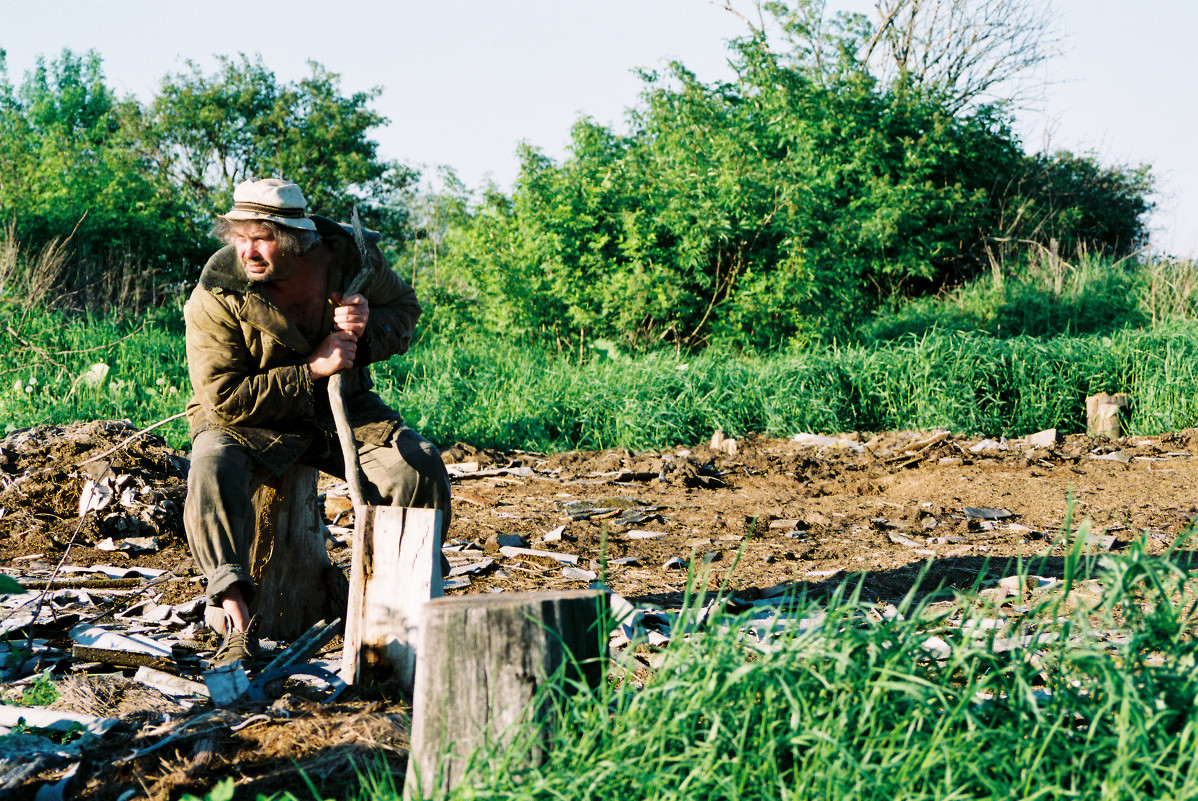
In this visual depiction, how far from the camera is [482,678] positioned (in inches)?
88.8

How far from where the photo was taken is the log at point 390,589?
3.21 m

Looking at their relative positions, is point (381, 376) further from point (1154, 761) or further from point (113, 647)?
point (1154, 761)

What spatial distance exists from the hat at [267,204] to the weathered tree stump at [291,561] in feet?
3.70

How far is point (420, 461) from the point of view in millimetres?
4211

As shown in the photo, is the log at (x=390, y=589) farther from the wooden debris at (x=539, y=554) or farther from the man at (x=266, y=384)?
the wooden debris at (x=539, y=554)

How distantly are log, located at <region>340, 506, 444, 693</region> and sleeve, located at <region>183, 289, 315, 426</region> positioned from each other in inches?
38.6

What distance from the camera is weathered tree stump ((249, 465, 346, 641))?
4.25 metres

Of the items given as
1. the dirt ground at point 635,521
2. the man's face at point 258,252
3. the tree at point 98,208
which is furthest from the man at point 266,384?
the tree at point 98,208

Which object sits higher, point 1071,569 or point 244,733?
point 1071,569

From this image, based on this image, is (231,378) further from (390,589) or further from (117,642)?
(390,589)

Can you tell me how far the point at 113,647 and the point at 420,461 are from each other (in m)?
1.43

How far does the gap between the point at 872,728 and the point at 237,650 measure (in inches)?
98.8

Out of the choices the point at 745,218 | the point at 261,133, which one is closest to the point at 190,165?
the point at 261,133

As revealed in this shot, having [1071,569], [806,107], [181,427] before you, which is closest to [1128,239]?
[806,107]
